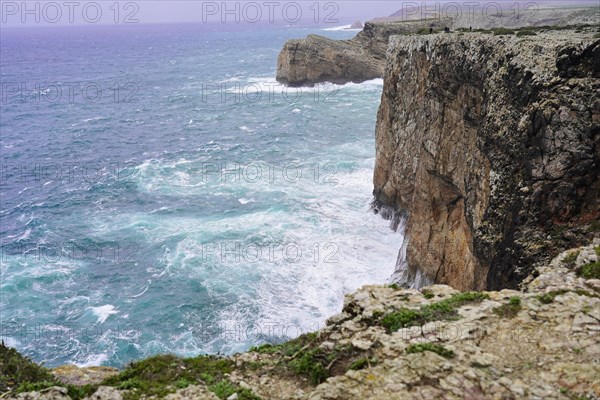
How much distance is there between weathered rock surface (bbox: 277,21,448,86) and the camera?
303ft

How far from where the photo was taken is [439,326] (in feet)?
40.3

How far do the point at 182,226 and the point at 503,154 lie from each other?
91.9ft

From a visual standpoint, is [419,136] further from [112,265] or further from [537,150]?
[112,265]

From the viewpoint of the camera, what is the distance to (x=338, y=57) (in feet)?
308

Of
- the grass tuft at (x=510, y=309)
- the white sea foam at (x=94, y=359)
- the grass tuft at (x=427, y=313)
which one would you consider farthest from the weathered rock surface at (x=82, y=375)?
the white sea foam at (x=94, y=359)

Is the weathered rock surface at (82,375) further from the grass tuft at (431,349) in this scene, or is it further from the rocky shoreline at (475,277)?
the grass tuft at (431,349)

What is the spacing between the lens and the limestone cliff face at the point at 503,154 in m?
17.0

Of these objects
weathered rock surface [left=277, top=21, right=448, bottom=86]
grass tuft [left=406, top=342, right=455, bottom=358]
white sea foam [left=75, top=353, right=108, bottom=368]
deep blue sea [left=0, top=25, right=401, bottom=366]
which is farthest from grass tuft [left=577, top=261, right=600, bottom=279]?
weathered rock surface [left=277, top=21, right=448, bottom=86]

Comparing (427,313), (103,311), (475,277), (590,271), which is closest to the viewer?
(427,313)

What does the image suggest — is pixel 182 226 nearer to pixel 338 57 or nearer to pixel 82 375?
pixel 82 375

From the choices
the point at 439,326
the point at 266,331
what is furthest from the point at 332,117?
the point at 439,326

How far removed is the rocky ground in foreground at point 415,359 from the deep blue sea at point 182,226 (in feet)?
43.5

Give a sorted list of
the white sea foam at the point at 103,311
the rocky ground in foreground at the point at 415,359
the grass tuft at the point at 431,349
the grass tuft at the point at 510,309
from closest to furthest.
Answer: the rocky ground in foreground at the point at 415,359 → the grass tuft at the point at 431,349 → the grass tuft at the point at 510,309 → the white sea foam at the point at 103,311

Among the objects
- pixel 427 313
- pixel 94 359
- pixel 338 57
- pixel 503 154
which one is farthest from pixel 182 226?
pixel 338 57
